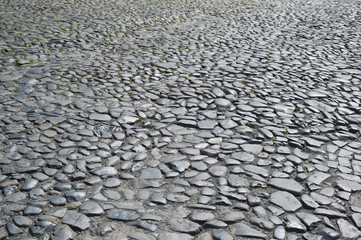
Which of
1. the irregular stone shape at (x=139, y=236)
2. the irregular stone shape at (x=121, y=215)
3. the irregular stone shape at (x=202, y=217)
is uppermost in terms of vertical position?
the irregular stone shape at (x=202, y=217)

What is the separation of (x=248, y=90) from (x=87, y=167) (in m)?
2.59

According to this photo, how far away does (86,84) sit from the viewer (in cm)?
525

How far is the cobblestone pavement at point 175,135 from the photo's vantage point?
281 centimetres

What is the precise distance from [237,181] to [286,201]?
1.36 ft

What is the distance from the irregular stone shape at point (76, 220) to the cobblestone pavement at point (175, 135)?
0.5 inches

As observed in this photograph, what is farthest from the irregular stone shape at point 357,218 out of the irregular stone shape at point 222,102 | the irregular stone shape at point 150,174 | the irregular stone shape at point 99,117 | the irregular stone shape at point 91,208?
the irregular stone shape at point 99,117

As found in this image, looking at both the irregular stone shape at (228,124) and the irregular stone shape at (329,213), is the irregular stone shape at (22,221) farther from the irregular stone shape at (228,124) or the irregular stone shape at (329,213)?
the irregular stone shape at (228,124)

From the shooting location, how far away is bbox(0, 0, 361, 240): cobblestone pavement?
2.81 m

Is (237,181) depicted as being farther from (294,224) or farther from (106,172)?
(106,172)

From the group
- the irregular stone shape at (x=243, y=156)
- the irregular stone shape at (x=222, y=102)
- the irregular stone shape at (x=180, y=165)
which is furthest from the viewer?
the irregular stone shape at (x=222, y=102)

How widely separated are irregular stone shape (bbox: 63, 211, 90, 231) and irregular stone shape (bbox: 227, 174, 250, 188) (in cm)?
114

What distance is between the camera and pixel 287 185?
3.24 meters

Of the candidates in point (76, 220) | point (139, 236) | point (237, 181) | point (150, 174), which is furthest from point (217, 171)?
point (76, 220)

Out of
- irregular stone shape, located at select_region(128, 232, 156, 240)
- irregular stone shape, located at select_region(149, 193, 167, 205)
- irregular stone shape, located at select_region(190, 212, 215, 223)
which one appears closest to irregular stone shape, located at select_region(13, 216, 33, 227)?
irregular stone shape, located at select_region(128, 232, 156, 240)
